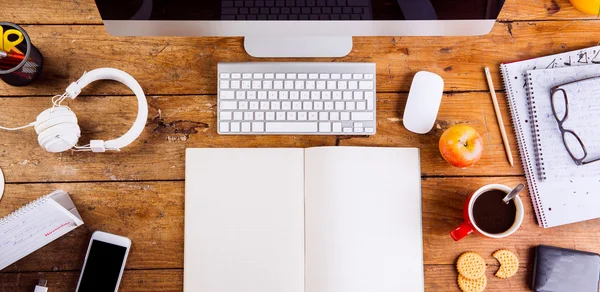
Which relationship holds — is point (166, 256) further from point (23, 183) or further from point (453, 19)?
point (453, 19)

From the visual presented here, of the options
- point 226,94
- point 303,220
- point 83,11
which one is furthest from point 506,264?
point 83,11

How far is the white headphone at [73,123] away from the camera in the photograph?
2.75 ft

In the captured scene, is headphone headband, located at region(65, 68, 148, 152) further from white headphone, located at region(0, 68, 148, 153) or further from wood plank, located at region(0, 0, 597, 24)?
wood plank, located at region(0, 0, 597, 24)

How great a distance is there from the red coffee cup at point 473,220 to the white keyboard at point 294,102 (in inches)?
8.7

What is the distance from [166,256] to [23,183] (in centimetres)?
31

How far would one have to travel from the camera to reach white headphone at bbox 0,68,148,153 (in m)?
0.84

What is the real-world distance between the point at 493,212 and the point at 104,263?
72cm

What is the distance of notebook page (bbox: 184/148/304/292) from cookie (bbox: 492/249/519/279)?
1.22 ft

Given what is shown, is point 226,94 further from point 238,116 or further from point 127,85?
point 127,85

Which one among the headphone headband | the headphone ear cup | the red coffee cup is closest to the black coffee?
the red coffee cup

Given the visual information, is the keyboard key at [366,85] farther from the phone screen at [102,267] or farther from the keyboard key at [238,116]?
the phone screen at [102,267]

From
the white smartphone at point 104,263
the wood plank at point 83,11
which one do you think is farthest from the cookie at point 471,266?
the white smartphone at point 104,263

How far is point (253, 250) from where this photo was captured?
35.2 inches

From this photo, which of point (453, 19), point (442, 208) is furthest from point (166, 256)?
point (453, 19)
